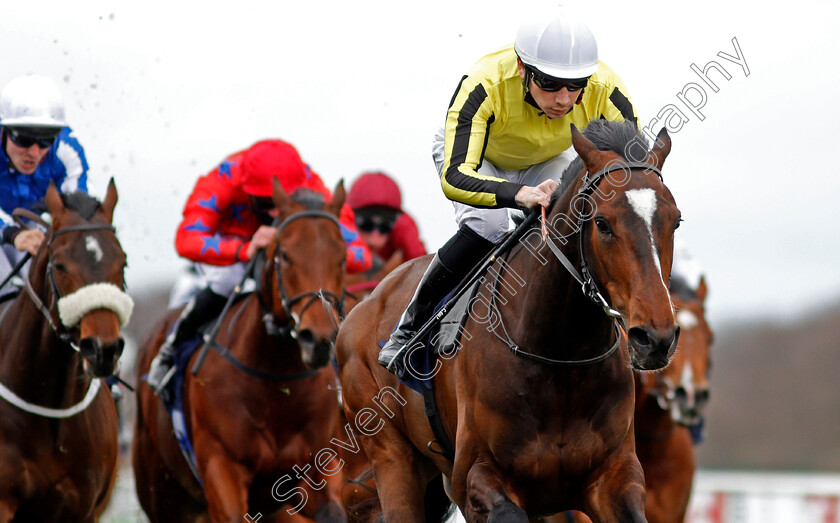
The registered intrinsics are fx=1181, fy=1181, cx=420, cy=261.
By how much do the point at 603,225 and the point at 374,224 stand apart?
20.0 feet

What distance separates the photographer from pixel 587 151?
423 cm

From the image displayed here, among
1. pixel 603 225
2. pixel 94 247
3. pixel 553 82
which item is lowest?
pixel 94 247

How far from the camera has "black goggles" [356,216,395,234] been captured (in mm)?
10008

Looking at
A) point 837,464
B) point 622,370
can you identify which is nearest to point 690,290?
point 622,370

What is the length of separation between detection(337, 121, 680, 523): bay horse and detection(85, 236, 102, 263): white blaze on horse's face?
2244 mm

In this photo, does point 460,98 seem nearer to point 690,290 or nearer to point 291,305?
point 291,305

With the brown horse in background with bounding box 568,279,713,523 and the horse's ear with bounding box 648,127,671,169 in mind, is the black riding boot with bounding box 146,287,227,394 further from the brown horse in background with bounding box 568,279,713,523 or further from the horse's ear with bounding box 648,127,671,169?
the horse's ear with bounding box 648,127,671,169

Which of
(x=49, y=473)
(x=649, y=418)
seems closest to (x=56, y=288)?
(x=49, y=473)

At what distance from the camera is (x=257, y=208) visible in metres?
8.06

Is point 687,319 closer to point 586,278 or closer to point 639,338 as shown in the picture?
point 586,278

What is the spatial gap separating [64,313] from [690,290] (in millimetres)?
5180

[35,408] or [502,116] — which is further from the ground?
[502,116]

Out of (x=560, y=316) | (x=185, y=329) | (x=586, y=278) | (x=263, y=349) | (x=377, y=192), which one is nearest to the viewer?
(x=586, y=278)

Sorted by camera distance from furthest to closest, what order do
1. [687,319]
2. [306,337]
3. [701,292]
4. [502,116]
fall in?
[701,292] < [687,319] < [306,337] < [502,116]
